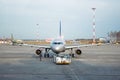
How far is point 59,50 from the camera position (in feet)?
126

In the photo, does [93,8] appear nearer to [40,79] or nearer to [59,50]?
[59,50]

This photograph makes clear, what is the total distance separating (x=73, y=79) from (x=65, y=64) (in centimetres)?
1164

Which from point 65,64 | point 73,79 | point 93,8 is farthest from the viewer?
point 93,8

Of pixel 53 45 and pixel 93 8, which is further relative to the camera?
pixel 93 8

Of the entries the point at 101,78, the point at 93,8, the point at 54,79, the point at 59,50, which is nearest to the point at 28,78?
the point at 54,79

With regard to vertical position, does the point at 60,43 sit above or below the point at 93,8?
below

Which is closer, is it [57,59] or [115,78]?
[115,78]

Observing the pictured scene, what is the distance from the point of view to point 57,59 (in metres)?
30.5

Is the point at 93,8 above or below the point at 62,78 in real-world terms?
above

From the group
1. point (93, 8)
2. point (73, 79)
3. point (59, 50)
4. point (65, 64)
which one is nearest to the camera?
point (73, 79)

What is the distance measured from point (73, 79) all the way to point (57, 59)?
1204cm

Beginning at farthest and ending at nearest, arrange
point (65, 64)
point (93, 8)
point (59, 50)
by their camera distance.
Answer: point (93, 8) → point (59, 50) → point (65, 64)

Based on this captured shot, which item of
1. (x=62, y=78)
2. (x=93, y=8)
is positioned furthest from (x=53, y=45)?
(x=93, y=8)

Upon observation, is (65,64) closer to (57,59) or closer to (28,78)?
(57,59)
